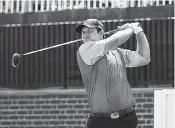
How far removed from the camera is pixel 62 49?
1230 centimetres

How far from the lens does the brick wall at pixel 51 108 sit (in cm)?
1184

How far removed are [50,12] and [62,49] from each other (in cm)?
77

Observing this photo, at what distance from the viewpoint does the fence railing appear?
39.3ft

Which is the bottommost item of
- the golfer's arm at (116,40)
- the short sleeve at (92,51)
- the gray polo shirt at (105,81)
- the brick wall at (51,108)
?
the brick wall at (51,108)

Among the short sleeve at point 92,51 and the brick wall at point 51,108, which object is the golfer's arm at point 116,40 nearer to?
the short sleeve at point 92,51

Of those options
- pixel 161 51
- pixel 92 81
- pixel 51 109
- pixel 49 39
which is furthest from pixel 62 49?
pixel 92 81

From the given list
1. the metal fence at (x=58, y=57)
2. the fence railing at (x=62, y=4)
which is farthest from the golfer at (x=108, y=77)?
the fence railing at (x=62, y=4)

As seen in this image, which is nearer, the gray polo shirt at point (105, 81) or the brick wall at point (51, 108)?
the gray polo shirt at point (105, 81)

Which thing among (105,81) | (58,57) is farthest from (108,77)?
(58,57)

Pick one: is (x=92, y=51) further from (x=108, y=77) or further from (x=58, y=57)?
(x=58, y=57)

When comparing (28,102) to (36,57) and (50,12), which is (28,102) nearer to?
(36,57)

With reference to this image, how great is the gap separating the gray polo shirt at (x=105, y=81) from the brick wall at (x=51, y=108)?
5414mm

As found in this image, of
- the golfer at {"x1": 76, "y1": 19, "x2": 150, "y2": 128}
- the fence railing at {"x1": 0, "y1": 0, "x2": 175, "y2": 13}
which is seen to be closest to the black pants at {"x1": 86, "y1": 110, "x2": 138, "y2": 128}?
the golfer at {"x1": 76, "y1": 19, "x2": 150, "y2": 128}

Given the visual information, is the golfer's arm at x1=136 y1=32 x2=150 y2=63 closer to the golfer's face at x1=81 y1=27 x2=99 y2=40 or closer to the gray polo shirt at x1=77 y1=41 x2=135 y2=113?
the gray polo shirt at x1=77 y1=41 x2=135 y2=113
